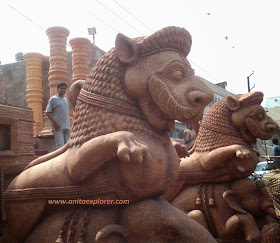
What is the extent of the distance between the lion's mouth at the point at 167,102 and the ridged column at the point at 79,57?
241 inches

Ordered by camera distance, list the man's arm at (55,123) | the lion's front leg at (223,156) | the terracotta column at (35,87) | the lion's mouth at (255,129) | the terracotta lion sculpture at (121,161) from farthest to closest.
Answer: the terracotta column at (35,87)
the man's arm at (55,123)
the lion's mouth at (255,129)
the lion's front leg at (223,156)
the terracotta lion sculpture at (121,161)

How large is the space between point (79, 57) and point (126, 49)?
6.13 m

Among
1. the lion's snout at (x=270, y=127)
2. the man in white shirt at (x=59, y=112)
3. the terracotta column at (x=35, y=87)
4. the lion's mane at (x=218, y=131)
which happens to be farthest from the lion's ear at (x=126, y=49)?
the terracotta column at (x=35, y=87)

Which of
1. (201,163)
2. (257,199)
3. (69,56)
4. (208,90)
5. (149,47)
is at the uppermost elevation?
(69,56)

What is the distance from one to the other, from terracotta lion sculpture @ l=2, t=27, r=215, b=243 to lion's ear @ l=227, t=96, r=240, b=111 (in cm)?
130

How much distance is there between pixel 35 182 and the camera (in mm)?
1799

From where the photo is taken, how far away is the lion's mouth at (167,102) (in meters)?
1.77

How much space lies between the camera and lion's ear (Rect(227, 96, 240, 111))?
10.1 feet

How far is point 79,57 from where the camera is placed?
7.71 meters

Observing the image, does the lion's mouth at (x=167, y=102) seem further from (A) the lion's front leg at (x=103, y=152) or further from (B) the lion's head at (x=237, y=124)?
(B) the lion's head at (x=237, y=124)

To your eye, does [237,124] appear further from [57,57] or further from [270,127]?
[57,57]

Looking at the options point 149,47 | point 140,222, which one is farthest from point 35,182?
point 149,47

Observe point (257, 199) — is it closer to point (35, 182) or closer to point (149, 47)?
point (149, 47)

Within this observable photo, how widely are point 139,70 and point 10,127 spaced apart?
1.38 m
